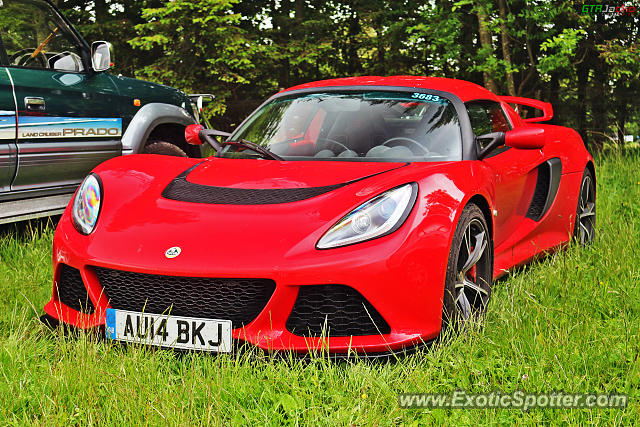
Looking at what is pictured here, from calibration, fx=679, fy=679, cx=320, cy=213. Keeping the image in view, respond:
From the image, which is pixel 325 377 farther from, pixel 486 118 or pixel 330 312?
pixel 486 118

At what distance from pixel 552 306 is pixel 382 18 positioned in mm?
13386

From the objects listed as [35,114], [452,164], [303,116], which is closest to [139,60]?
[35,114]

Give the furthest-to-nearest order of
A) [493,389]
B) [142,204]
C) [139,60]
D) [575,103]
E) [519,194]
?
[139,60]
[575,103]
[519,194]
[142,204]
[493,389]

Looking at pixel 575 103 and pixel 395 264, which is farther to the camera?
pixel 575 103

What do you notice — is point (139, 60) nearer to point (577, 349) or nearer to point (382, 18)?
point (382, 18)

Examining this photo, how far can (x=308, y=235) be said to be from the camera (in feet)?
9.04

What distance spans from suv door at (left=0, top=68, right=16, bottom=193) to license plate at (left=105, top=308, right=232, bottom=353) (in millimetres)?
2868

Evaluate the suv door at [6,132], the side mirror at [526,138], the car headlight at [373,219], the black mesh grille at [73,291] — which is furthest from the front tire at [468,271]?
the suv door at [6,132]

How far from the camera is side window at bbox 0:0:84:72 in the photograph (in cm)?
544

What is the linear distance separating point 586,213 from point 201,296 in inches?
145

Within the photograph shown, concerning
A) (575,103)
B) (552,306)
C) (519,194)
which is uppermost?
(519,194)

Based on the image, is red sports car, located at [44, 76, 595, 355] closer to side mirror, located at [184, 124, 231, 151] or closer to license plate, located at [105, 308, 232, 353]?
license plate, located at [105, 308, 232, 353]

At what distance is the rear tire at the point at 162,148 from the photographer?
6422 mm

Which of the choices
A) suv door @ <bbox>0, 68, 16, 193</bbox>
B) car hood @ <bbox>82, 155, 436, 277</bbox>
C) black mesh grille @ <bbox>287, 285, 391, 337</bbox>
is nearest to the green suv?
suv door @ <bbox>0, 68, 16, 193</bbox>
